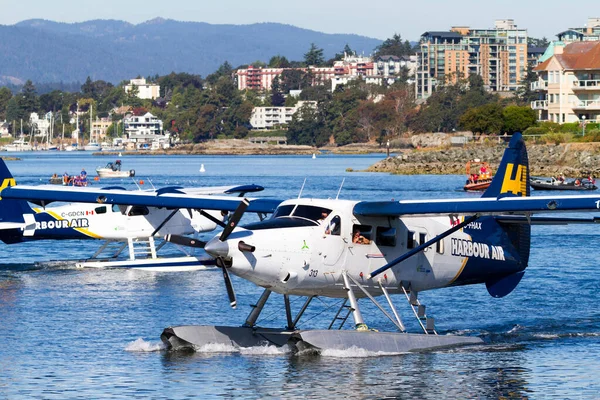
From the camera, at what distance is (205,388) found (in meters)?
14.2

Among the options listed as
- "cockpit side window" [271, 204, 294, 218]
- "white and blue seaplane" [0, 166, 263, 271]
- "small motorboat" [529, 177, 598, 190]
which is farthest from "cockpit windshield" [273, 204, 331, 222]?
"small motorboat" [529, 177, 598, 190]

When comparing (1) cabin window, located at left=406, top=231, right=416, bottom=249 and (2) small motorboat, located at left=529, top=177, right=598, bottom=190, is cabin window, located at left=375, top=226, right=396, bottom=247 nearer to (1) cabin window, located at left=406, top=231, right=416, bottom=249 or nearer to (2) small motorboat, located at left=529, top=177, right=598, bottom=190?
(1) cabin window, located at left=406, top=231, right=416, bottom=249

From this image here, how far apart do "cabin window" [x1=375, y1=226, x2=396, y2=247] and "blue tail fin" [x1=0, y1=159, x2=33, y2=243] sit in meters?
12.6

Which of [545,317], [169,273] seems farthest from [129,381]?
[169,273]

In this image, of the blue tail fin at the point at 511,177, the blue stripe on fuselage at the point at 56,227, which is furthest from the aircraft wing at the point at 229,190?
the blue tail fin at the point at 511,177

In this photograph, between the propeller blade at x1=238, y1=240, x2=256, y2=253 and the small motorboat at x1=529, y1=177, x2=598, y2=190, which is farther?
the small motorboat at x1=529, y1=177, x2=598, y2=190

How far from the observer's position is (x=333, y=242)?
51.1 ft

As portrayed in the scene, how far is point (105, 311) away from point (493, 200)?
321 inches

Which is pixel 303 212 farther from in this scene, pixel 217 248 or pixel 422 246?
pixel 422 246

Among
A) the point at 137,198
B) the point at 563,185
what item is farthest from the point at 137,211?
the point at 563,185

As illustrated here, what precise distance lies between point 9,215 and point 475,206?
553 inches

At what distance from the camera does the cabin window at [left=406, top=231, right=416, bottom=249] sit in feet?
54.4

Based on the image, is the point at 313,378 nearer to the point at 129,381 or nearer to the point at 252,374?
the point at 252,374

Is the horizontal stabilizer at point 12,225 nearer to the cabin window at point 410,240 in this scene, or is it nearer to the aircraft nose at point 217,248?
the cabin window at point 410,240
